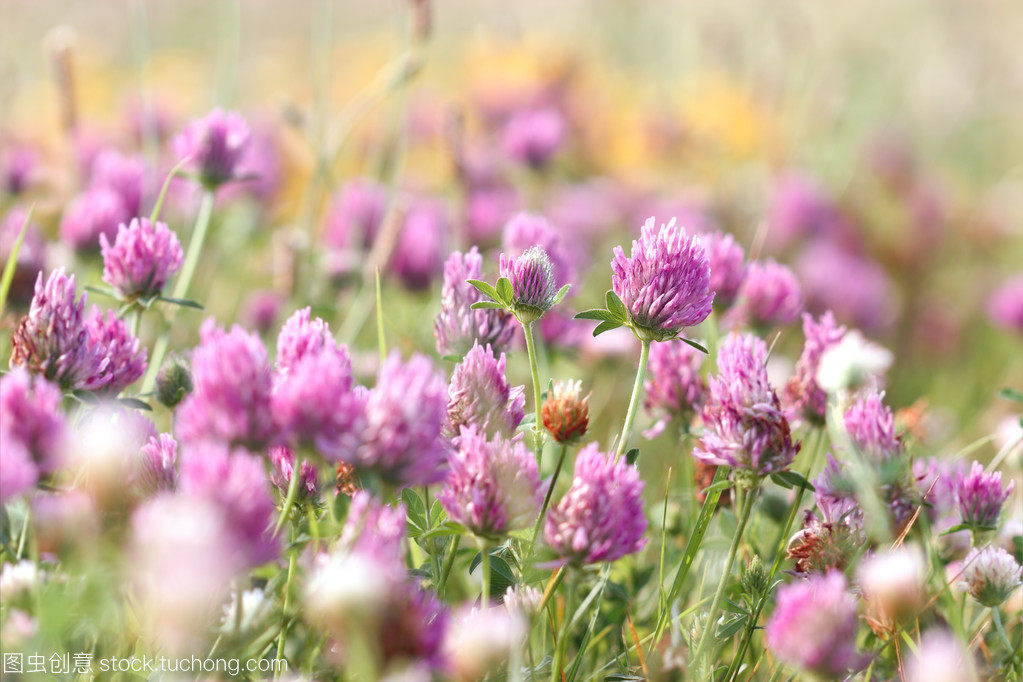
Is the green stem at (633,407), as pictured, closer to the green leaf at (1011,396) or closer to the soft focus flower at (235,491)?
the soft focus flower at (235,491)

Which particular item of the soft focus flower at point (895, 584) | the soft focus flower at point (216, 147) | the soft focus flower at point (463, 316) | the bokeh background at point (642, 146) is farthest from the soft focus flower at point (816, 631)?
the soft focus flower at point (216, 147)

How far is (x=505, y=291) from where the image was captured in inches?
47.9

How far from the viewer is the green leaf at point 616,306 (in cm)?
121

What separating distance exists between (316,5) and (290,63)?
5.29 meters

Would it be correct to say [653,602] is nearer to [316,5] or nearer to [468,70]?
[468,70]

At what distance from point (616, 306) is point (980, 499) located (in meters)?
0.56

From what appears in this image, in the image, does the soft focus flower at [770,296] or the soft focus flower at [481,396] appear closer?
the soft focus flower at [481,396]

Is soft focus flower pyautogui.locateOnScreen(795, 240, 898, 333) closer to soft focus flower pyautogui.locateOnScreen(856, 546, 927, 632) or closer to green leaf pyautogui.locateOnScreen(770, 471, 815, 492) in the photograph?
green leaf pyautogui.locateOnScreen(770, 471, 815, 492)

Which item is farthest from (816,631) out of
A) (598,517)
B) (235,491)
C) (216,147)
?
(216,147)

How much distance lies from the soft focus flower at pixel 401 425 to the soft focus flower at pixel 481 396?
8.7 inches

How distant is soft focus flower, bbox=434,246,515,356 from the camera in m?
1.37

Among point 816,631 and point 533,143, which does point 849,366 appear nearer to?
point 816,631

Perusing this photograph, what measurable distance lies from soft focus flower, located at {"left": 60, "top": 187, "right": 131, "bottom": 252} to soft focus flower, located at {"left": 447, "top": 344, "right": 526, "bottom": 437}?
3.34 feet

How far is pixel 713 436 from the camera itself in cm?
118
